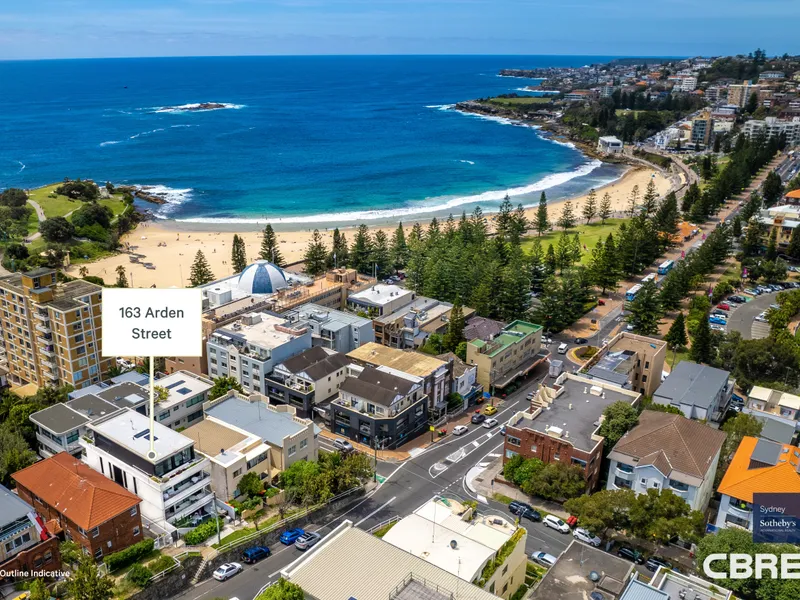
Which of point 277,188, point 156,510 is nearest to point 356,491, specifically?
point 156,510

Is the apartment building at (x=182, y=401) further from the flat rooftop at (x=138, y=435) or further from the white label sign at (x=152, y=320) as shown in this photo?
the white label sign at (x=152, y=320)

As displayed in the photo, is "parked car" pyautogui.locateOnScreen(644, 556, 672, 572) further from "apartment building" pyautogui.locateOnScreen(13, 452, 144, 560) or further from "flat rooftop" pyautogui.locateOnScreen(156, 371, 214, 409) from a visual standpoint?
"flat rooftop" pyautogui.locateOnScreen(156, 371, 214, 409)

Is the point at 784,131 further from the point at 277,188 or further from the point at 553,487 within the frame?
the point at 553,487

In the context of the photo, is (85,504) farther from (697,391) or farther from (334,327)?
(697,391)

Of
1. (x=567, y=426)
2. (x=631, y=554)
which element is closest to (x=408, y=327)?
(x=567, y=426)

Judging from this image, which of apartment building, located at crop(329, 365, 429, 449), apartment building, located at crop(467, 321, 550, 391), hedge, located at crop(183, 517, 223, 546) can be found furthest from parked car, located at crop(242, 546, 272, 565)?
apartment building, located at crop(467, 321, 550, 391)

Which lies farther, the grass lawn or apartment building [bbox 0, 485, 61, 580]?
the grass lawn
